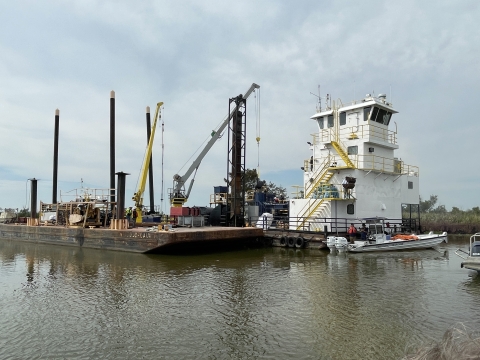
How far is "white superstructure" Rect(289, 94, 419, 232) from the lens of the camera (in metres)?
22.8

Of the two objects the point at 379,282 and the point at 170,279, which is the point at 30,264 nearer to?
the point at 170,279

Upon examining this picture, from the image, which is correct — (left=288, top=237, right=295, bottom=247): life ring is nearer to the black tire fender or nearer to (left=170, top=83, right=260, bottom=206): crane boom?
the black tire fender

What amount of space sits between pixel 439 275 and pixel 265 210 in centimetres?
1735

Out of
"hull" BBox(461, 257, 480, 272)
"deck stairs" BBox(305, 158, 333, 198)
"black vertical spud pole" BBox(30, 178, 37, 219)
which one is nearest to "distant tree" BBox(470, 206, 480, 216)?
"deck stairs" BBox(305, 158, 333, 198)

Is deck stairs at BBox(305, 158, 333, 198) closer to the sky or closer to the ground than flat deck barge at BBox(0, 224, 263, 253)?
closer to the sky

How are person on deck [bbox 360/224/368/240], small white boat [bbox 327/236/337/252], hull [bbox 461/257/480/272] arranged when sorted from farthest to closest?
person on deck [bbox 360/224/368/240]
small white boat [bbox 327/236/337/252]
hull [bbox 461/257/480/272]

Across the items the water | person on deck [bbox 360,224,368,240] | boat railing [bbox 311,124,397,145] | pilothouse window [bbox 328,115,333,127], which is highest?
pilothouse window [bbox 328,115,333,127]

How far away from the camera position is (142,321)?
8.50 m

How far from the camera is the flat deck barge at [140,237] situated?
1881 cm

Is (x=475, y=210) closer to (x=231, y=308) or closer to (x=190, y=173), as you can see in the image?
(x=190, y=173)

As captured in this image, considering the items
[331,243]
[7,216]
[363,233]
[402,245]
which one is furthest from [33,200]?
[402,245]

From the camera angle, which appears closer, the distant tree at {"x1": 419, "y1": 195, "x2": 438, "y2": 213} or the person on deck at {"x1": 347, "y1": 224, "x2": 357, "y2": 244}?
the person on deck at {"x1": 347, "y1": 224, "x2": 357, "y2": 244}

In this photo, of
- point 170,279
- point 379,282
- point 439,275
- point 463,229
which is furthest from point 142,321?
point 463,229

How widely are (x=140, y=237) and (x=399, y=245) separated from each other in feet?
45.6
